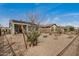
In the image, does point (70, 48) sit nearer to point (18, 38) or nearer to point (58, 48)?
point (58, 48)

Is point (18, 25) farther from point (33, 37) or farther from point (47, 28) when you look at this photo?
point (47, 28)

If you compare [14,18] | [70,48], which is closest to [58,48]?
[70,48]

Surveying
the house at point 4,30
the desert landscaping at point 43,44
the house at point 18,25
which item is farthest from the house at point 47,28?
the house at point 4,30

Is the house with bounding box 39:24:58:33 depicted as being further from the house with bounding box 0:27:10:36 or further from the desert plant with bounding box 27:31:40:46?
the house with bounding box 0:27:10:36

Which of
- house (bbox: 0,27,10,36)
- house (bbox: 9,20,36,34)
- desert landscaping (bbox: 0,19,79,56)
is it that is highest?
house (bbox: 9,20,36,34)

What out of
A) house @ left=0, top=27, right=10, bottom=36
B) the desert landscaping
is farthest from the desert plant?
house @ left=0, top=27, right=10, bottom=36

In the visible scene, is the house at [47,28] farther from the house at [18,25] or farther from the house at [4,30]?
the house at [4,30]

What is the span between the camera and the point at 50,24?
322 centimetres

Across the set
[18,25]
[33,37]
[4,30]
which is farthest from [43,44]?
[4,30]

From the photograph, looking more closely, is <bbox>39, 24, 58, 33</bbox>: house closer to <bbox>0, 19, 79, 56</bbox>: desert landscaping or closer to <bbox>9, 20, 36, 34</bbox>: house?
<bbox>0, 19, 79, 56</bbox>: desert landscaping

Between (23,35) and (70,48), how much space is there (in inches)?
20.9

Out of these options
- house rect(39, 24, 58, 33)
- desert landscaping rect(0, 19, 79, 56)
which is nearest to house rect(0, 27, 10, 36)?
desert landscaping rect(0, 19, 79, 56)

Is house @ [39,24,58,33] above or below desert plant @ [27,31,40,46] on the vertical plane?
above

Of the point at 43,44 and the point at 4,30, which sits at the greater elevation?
the point at 4,30
